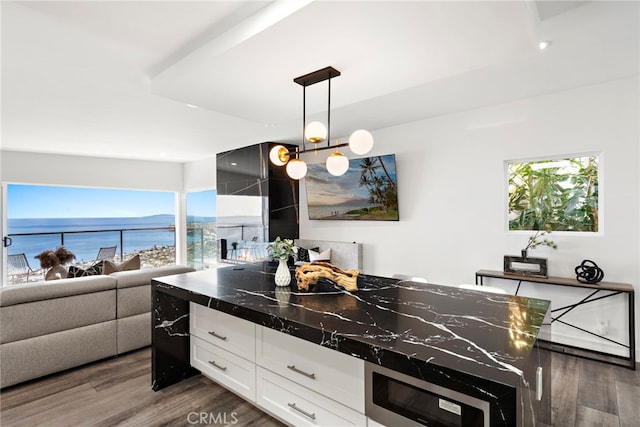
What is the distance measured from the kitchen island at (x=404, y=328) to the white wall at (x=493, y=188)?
1743mm

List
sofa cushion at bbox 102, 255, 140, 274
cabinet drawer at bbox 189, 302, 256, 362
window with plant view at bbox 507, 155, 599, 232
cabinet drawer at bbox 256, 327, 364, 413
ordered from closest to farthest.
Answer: cabinet drawer at bbox 256, 327, 364, 413 → cabinet drawer at bbox 189, 302, 256, 362 → window with plant view at bbox 507, 155, 599, 232 → sofa cushion at bbox 102, 255, 140, 274


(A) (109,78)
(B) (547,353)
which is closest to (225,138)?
(A) (109,78)

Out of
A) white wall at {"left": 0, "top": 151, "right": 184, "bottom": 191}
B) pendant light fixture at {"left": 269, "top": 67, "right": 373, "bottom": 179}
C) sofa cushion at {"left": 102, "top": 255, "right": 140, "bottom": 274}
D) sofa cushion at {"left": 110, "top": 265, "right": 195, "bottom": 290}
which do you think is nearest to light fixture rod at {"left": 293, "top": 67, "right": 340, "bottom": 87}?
pendant light fixture at {"left": 269, "top": 67, "right": 373, "bottom": 179}

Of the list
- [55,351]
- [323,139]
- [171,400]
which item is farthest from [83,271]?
[323,139]

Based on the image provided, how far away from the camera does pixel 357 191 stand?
4586 mm

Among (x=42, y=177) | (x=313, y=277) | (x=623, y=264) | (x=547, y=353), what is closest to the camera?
(x=547, y=353)

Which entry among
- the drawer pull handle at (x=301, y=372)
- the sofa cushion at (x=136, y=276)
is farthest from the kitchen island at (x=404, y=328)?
the sofa cushion at (x=136, y=276)

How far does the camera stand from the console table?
9.00 ft

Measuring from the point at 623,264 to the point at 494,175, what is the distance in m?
1.34

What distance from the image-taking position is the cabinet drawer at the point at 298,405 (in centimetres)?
150

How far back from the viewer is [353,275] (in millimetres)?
2154

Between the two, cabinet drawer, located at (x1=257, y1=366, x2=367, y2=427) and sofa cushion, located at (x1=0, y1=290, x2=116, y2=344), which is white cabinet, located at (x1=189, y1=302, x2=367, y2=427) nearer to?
cabinet drawer, located at (x1=257, y1=366, x2=367, y2=427)

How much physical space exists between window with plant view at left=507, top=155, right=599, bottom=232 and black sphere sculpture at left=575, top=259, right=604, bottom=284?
1.32 ft

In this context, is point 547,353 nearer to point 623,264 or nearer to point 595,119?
point 623,264
